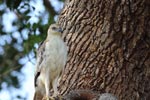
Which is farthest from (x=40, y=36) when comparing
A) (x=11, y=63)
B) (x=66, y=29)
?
(x=11, y=63)

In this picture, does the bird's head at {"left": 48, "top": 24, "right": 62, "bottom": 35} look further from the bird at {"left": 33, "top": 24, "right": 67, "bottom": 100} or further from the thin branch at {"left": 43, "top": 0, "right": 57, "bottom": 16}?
the thin branch at {"left": 43, "top": 0, "right": 57, "bottom": 16}

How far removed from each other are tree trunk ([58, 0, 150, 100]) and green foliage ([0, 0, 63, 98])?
116cm

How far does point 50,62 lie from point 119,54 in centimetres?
78

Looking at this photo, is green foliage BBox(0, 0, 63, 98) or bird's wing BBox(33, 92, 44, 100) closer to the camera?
bird's wing BBox(33, 92, 44, 100)

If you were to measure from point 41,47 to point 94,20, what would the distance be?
68 centimetres

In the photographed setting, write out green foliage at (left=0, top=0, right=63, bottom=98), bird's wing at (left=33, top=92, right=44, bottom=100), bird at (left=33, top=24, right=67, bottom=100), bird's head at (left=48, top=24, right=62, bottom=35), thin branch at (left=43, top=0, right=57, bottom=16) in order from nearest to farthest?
bird at (left=33, top=24, right=67, bottom=100) → bird's head at (left=48, top=24, right=62, bottom=35) → bird's wing at (left=33, top=92, right=44, bottom=100) → green foliage at (left=0, top=0, right=63, bottom=98) → thin branch at (left=43, top=0, right=57, bottom=16)

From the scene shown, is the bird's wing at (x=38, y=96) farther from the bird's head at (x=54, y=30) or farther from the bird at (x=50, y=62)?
the bird's head at (x=54, y=30)

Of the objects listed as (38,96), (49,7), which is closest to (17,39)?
(49,7)

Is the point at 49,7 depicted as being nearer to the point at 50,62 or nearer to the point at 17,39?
the point at 17,39

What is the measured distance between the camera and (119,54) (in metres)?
6.26

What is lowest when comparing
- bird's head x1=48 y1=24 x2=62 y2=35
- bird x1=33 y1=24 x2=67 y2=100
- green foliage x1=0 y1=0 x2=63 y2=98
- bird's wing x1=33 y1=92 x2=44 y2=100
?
bird's wing x1=33 y1=92 x2=44 y2=100

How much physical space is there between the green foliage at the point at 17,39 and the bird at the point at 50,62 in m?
0.93

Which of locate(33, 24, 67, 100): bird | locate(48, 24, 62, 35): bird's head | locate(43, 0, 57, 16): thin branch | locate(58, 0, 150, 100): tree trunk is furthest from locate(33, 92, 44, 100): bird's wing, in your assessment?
locate(43, 0, 57, 16): thin branch

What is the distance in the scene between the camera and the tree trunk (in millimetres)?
6223
